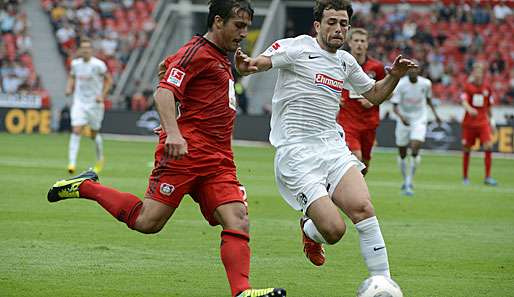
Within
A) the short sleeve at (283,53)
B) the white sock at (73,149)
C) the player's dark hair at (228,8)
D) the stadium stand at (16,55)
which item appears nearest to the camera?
the player's dark hair at (228,8)

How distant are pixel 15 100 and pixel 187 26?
875 cm

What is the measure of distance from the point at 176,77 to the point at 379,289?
84.5 inches

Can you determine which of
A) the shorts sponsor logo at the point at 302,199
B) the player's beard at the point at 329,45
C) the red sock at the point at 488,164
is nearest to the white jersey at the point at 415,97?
the red sock at the point at 488,164

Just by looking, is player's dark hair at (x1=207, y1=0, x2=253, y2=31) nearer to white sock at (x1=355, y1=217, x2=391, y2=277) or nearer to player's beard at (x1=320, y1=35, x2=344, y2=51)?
player's beard at (x1=320, y1=35, x2=344, y2=51)

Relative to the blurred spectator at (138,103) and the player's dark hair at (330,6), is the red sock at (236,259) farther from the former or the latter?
the blurred spectator at (138,103)

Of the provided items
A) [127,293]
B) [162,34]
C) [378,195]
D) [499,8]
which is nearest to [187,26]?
[162,34]

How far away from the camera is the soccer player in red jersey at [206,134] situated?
23.8ft

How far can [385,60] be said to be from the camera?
3722 centimetres

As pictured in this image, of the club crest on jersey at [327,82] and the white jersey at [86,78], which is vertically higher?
the club crest on jersey at [327,82]

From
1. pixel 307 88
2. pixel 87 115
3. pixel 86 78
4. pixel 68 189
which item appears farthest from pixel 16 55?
pixel 307 88

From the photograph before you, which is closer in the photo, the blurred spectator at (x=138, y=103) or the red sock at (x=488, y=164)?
the red sock at (x=488, y=164)

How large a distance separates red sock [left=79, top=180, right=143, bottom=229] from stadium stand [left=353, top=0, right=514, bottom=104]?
28.2m

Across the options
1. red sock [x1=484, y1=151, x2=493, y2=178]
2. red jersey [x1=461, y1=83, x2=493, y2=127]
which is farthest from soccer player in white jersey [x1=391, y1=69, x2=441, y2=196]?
red jersey [x1=461, y1=83, x2=493, y2=127]

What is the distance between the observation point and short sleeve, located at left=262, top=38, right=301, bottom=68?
8.21 m
